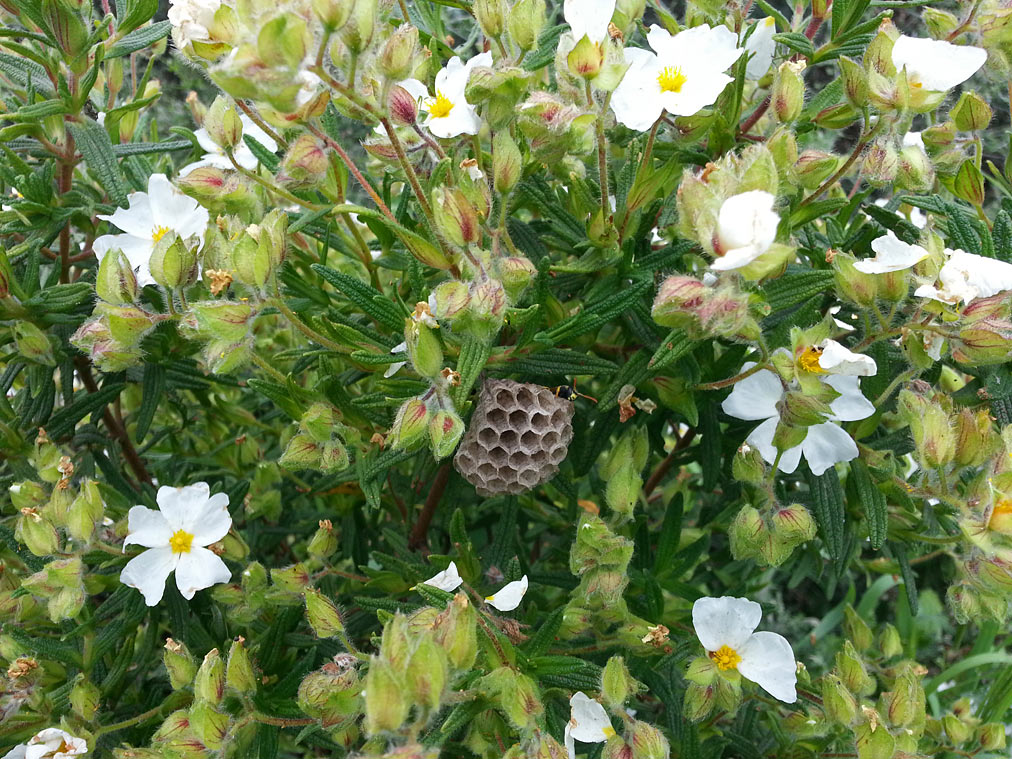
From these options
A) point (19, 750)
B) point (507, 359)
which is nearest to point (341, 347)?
point (507, 359)

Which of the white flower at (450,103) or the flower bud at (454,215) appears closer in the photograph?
the flower bud at (454,215)

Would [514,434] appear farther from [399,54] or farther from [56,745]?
[56,745]

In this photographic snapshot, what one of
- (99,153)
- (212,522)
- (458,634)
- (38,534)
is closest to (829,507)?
(458,634)

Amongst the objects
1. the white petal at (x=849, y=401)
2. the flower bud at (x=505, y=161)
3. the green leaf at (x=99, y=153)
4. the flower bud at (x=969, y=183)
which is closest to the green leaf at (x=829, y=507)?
the white petal at (x=849, y=401)

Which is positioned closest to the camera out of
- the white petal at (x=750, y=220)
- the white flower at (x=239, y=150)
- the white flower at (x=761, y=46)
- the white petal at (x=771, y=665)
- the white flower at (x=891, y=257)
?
the white petal at (x=750, y=220)

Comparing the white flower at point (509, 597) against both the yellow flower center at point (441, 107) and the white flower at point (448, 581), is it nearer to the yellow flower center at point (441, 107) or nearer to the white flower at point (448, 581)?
the white flower at point (448, 581)

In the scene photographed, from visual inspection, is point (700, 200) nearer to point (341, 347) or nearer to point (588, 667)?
point (341, 347)
